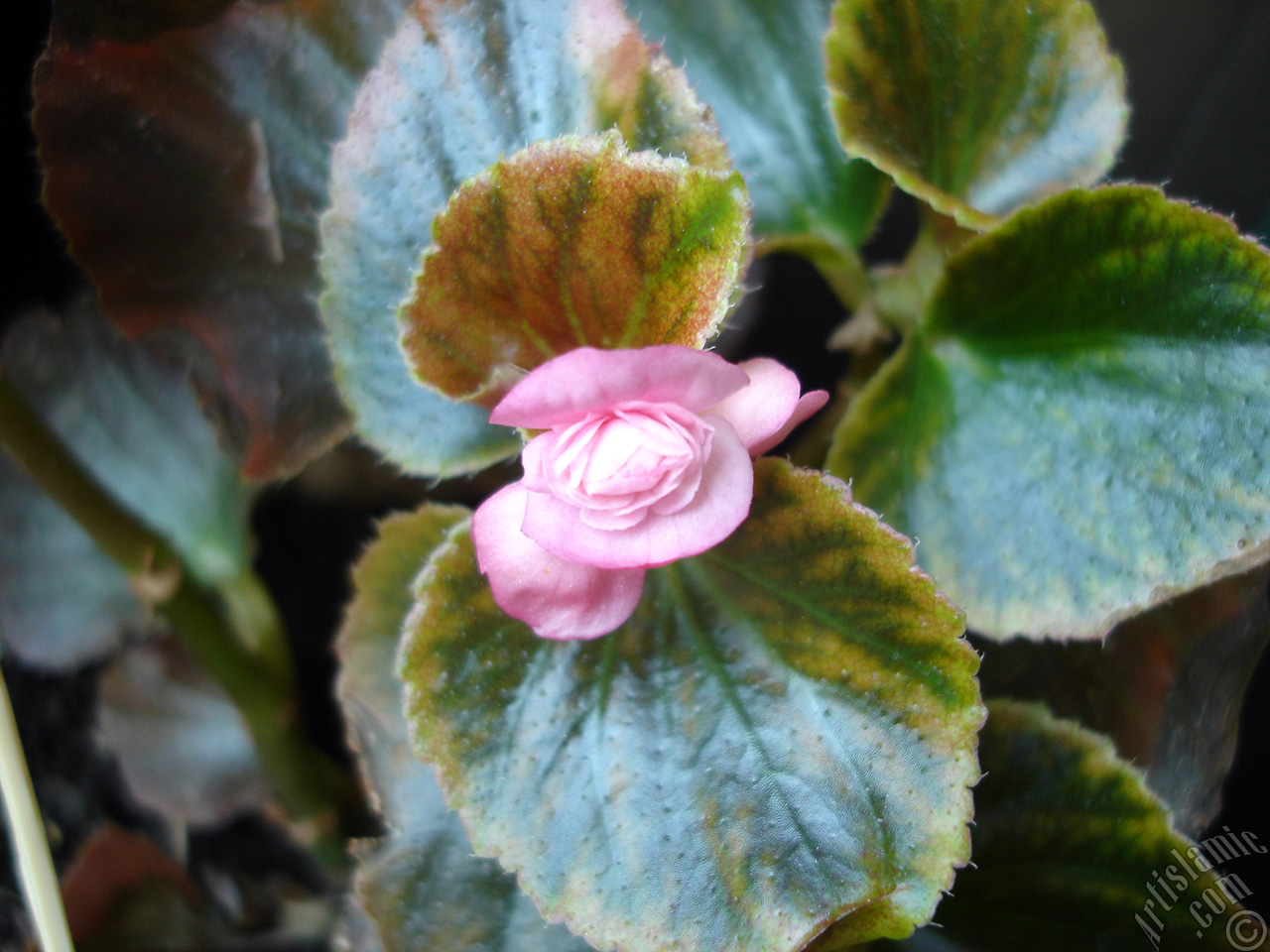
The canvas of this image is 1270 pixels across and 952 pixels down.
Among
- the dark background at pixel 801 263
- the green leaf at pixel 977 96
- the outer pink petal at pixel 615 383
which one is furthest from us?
the dark background at pixel 801 263

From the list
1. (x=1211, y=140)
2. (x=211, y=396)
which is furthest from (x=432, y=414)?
(x=1211, y=140)

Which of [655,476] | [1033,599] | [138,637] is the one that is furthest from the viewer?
[138,637]

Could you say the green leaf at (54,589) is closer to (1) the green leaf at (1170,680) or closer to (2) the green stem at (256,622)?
(2) the green stem at (256,622)

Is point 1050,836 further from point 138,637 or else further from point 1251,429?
point 138,637

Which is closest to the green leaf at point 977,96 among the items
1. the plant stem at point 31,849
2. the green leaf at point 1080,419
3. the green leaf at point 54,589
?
the green leaf at point 1080,419

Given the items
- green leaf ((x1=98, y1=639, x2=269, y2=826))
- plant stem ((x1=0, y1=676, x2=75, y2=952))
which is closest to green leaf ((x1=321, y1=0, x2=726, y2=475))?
plant stem ((x1=0, y1=676, x2=75, y2=952))

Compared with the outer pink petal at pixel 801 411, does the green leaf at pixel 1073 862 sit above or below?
below

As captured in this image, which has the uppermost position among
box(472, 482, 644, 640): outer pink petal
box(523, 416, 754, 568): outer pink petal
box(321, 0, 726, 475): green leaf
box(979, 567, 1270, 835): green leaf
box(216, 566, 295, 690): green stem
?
box(321, 0, 726, 475): green leaf

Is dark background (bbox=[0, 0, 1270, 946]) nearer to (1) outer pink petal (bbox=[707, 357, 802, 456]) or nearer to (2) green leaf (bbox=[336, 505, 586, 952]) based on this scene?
(2) green leaf (bbox=[336, 505, 586, 952])
